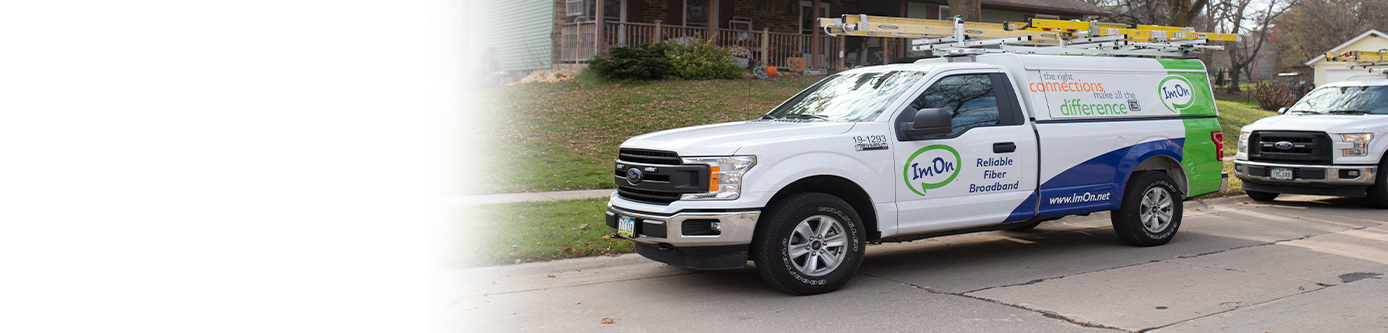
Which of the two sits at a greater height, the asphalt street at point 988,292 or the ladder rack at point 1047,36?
the ladder rack at point 1047,36

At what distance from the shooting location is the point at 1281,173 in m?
11.5

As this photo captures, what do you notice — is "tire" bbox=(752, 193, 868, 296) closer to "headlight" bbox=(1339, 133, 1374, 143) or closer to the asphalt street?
the asphalt street

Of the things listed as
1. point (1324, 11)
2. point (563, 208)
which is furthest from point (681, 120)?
point (1324, 11)

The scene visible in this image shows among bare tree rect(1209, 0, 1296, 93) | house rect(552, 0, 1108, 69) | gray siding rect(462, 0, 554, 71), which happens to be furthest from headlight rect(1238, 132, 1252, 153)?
bare tree rect(1209, 0, 1296, 93)

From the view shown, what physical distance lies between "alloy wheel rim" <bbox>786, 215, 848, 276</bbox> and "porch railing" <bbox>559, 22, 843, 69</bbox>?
16984 millimetres

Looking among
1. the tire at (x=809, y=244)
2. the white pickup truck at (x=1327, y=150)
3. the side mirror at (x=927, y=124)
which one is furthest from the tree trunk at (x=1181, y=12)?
the tire at (x=809, y=244)

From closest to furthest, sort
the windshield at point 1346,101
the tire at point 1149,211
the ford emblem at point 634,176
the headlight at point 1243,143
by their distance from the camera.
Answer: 1. the ford emblem at point 634,176
2. the tire at point 1149,211
3. the windshield at point 1346,101
4. the headlight at point 1243,143

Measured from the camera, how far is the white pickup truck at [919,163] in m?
6.12

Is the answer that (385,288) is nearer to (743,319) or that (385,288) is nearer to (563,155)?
(743,319)

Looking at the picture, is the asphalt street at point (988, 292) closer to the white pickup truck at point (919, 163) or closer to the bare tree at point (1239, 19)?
the white pickup truck at point (919, 163)

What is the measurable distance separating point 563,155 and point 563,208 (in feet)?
14.3

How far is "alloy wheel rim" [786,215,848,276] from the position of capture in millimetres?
6273

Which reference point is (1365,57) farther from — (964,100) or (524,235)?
(524,235)

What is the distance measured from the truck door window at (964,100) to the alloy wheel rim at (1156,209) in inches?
74.9
